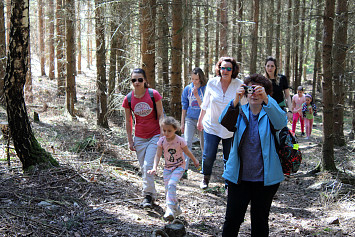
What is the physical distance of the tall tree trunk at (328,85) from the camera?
6590 mm

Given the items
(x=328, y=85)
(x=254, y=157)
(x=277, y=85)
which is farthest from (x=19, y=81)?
(x=328, y=85)

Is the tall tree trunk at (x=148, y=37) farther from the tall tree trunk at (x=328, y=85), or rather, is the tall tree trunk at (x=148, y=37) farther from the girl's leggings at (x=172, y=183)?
the tall tree trunk at (x=328, y=85)

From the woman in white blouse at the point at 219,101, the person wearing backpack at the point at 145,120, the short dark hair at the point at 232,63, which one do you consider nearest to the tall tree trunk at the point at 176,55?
the woman in white blouse at the point at 219,101

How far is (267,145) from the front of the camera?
3.13 metres

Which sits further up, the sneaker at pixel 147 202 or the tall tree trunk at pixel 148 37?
the tall tree trunk at pixel 148 37

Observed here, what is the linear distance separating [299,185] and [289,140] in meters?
4.18

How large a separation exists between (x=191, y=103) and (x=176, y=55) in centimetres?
163

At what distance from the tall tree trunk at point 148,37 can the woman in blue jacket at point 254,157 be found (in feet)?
14.6

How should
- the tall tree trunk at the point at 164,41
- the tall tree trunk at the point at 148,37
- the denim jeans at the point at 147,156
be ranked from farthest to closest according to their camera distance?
the tall tree trunk at the point at 164,41, the tall tree trunk at the point at 148,37, the denim jeans at the point at 147,156

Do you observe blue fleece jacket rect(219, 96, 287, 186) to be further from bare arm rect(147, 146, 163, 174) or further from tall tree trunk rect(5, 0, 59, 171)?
tall tree trunk rect(5, 0, 59, 171)

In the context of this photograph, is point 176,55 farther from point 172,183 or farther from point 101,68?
point 101,68

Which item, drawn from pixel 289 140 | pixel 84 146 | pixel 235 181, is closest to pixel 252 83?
pixel 289 140

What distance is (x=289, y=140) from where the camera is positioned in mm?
3166

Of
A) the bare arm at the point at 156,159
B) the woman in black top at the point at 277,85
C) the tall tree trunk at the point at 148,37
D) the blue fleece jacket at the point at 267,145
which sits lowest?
the bare arm at the point at 156,159
